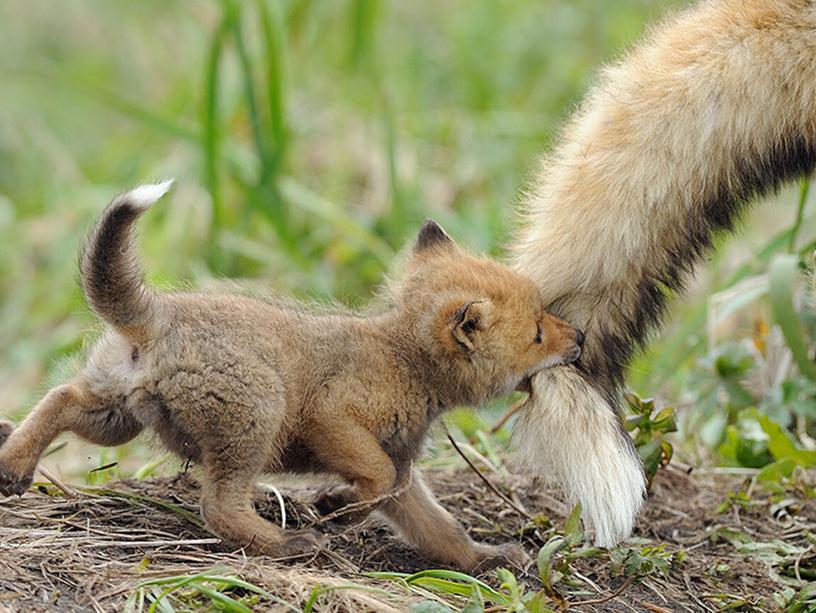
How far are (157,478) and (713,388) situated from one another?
2220 millimetres

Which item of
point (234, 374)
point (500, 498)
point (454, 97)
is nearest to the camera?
point (234, 374)

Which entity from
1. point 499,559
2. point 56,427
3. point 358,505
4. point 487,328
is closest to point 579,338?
point 487,328

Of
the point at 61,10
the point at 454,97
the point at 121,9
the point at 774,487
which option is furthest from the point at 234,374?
the point at 61,10

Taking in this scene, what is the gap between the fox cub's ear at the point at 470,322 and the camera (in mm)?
3814

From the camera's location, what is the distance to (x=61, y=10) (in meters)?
11.8

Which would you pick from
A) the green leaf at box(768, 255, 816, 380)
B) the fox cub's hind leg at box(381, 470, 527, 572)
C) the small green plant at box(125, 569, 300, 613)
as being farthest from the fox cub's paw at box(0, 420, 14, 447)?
the green leaf at box(768, 255, 816, 380)

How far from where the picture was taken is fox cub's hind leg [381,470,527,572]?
12.7 ft

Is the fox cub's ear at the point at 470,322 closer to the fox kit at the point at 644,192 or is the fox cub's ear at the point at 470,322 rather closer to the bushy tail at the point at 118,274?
the fox kit at the point at 644,192

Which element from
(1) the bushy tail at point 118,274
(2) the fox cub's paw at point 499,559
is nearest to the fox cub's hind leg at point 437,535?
(2) the fox cub's paw at point 499,559

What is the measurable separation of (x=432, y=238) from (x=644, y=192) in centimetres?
76

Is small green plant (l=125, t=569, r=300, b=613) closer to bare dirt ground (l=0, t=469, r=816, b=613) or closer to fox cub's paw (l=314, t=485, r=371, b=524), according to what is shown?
bare dirt ground (l=0, t=469, r=816, b=613)

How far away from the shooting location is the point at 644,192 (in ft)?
12.0

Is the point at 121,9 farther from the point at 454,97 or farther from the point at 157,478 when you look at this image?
the point at 157,478

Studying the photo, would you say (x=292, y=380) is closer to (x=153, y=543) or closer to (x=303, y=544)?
(x=303, y=544)
